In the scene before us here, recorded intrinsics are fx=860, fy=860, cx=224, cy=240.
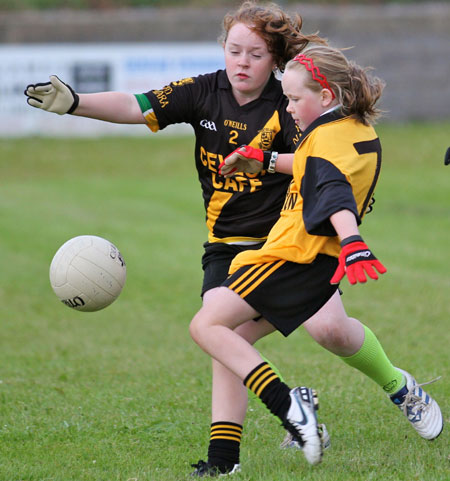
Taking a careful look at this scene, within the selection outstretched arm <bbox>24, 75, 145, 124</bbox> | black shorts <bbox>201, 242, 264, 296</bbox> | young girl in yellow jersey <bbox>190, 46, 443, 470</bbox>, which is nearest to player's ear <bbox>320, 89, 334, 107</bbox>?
young girl in yellow jersey <bbox>190, 46, 443, 470</bbox>

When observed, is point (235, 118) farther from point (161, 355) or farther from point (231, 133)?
point (161, 355)

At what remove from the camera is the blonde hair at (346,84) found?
3799 millimetres

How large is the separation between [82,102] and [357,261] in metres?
1.72

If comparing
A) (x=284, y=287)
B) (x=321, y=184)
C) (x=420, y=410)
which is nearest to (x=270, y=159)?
(x=321, y=184)

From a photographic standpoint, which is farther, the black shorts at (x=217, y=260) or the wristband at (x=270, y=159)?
the black shorts at (x=217, y=260)

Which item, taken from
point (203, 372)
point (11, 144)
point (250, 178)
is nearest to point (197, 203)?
point (11, 144)

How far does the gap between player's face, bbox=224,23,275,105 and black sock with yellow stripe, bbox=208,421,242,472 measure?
166 centimetres

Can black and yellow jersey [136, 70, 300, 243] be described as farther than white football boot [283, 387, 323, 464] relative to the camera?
Yes

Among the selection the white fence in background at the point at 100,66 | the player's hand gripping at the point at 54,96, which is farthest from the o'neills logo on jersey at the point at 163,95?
the white fence in background at the point at 100,66

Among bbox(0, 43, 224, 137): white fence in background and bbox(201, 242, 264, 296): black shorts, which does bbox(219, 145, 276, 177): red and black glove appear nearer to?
bbox(201, 242, 264, 296): black shorts

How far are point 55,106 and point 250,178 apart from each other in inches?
40.8

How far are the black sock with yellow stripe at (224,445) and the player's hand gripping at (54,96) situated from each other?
1707 mm

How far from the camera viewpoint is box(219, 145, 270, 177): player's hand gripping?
4.02 meters

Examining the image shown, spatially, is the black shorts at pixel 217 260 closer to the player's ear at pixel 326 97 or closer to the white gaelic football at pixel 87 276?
the white gaelic football at pixel 87 276
